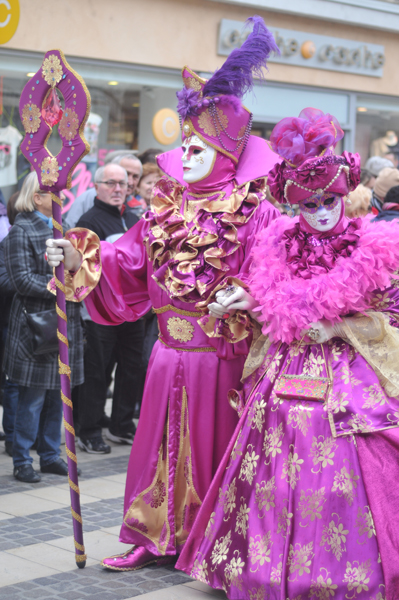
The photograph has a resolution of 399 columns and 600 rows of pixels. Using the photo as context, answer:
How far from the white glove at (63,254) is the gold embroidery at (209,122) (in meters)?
0.76

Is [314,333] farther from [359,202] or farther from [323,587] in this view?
[359,202]

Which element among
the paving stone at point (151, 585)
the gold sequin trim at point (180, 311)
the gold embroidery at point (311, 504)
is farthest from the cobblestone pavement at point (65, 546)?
the gold sequin trim at point (180, 311)

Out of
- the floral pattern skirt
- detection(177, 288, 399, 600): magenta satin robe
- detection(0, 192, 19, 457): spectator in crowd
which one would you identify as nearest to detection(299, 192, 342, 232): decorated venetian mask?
detection(177, 288, 399, 600): magenta satin robe

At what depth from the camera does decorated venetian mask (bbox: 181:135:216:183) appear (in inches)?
136

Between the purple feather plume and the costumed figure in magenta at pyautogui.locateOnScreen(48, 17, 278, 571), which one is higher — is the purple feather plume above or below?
above

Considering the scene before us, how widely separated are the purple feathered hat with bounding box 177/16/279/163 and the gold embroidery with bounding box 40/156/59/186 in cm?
59

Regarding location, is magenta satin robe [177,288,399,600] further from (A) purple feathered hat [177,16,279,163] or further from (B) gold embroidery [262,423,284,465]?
(A) purple feathered hat [177,16,279,163]

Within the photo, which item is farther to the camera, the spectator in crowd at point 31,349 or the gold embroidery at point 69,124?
the spectator in crowd at point 31,349

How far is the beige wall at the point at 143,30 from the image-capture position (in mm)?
8117

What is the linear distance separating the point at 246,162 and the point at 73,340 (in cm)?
199

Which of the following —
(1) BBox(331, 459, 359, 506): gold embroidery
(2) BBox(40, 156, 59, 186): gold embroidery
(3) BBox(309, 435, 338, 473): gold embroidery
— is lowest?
(1) BBox(331, 459, 359, 506): gold embroidery

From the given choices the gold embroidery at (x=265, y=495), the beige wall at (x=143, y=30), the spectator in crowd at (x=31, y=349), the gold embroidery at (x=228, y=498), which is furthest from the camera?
the beige wall at (x=143, y=30)

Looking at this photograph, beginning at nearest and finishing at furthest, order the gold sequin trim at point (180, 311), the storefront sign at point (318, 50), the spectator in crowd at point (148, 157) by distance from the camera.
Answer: the gold sequin trim at point (180, 311) < the spectator in crowd at point (148, 157) < the storefront sign at point (318, 50)

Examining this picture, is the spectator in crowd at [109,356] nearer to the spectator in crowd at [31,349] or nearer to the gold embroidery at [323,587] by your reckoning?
the spectator in crowd at [31,349]
